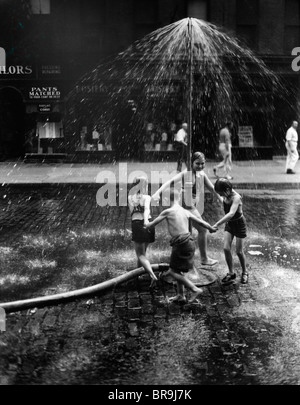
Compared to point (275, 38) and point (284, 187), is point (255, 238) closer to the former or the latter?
point (284, 187)

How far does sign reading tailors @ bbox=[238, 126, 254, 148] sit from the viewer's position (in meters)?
25.7

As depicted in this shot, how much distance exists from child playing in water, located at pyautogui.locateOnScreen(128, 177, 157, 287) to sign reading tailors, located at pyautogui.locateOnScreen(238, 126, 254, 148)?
18.1 meters

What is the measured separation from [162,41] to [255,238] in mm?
17799

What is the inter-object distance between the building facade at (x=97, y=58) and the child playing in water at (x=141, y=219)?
57.0ft

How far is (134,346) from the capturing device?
6098mm

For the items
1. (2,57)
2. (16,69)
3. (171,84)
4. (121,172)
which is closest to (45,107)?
(16,69)

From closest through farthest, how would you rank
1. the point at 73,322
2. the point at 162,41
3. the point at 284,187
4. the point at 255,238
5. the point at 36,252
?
the point at 73,322 < the point at 36,252 < the point at 255,238 < the point at 284,187 < the point at 162,41

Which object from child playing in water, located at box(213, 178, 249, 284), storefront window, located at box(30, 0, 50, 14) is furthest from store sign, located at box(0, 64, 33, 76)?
child playing in water, located at box(213, 178, 249, 284)

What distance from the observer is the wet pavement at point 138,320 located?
18.1 feet

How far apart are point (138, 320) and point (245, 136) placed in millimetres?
19907

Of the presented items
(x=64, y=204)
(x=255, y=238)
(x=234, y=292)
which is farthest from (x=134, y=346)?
(x=64, y=204)

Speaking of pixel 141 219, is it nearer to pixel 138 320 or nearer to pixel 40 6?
pixel 138 320

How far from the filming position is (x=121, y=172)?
2175 centimetres

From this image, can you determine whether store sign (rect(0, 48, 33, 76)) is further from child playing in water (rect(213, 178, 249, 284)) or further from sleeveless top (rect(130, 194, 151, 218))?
child playing in water (rect(213, 178, 249, 284))
